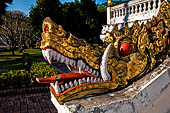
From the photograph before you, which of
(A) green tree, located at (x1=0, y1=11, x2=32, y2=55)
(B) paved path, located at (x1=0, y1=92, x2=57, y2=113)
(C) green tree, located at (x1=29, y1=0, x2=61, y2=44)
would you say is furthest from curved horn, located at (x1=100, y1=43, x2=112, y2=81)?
(A) green tree, located at (x1=0, y1=11, x2=32, y2=55)

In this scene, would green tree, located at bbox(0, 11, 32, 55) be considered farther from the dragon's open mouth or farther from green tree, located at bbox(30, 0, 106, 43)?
the dragon's open mouth

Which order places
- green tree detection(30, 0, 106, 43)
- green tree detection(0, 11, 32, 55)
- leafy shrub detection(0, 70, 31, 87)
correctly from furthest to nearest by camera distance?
green tree detection(0, 11, 32, 55) → green tree detection(30, 0, 106, 43) → leafy shrub detection(0, 70, 31, 87)

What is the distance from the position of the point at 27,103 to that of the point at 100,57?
441 cm

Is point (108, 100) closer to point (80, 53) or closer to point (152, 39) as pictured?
point (80, 53)

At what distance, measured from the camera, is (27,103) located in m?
6.09

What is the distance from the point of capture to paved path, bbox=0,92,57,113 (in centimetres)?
552

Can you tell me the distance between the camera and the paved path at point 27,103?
217 inches

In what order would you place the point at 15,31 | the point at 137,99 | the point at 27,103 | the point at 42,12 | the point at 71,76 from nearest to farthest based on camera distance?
1. the point at 137,99
2. the point at 71,76
3. the point at 27,103
4. the point at 42,12
5. the point at 15,31

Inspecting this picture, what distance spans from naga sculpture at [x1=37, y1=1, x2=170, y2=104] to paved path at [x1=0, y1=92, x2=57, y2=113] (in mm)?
3071

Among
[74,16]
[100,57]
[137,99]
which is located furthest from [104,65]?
[74,16]

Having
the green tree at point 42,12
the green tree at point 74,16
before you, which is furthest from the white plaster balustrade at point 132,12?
the green tree at point 42,12

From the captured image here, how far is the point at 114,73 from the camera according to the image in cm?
288

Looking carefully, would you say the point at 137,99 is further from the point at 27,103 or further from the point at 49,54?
the point at 27,103

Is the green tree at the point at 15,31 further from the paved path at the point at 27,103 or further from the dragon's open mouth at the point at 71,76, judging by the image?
the dragon's open mouth at the point at 71,76
